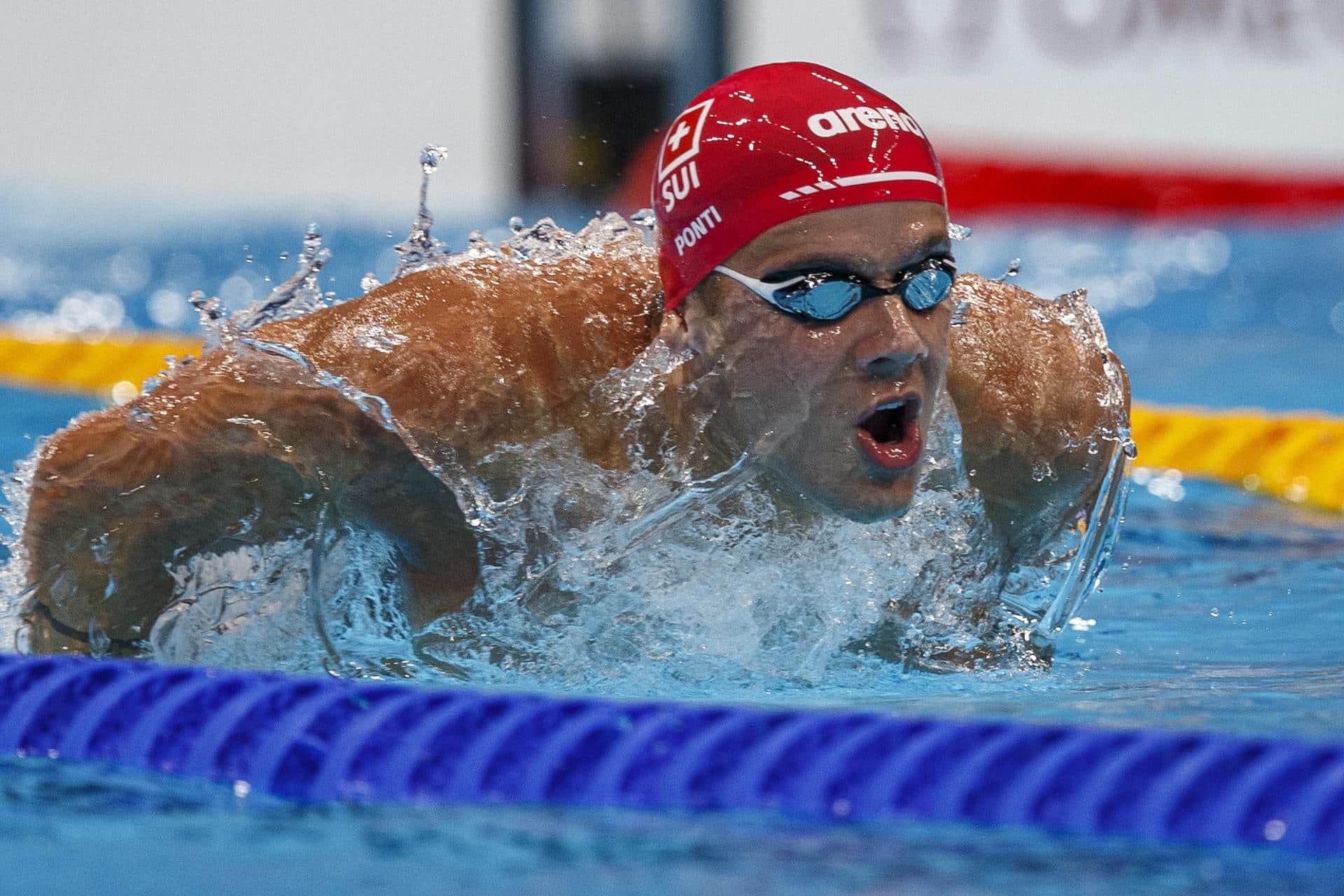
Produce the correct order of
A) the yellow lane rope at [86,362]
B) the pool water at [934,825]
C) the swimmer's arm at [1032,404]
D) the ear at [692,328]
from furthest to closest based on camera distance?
the yellow lane rope at [86,362] < the swimmer's arm at [1032,404] < the ear at [692,328] < the pool water at [934,825]

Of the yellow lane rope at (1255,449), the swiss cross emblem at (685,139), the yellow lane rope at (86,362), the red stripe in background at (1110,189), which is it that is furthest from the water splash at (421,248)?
the red stripe in background at (1110,189)

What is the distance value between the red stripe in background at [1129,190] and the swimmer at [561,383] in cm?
661

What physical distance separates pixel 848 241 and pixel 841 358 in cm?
15

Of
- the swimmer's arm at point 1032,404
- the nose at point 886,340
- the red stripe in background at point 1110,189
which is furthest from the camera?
the red stripe in background at point 1110,189

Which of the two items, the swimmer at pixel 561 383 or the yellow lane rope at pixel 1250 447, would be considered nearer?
the swimmer at pixel 561 383

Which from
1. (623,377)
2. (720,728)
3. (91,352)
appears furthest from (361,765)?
(91,352)

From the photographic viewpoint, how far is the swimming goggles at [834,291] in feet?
7.21

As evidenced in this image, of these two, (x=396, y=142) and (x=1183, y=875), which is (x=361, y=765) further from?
(x=396, y=142)

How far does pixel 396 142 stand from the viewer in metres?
8.98

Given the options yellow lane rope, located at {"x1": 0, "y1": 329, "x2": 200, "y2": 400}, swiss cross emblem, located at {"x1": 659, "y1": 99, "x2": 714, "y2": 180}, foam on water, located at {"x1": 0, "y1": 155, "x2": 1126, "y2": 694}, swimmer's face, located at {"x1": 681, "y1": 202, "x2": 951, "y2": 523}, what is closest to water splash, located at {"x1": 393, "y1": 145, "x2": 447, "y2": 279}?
foam on water, located at {"x1": 0, "y1": 155, "x2": 1126, "y2": 694}

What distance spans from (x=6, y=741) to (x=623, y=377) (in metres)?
0.90

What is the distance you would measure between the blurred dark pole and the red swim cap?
21.3ft

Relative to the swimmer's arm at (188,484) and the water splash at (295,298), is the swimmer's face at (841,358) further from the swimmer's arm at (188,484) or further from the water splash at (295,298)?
the water splash at (295,298)

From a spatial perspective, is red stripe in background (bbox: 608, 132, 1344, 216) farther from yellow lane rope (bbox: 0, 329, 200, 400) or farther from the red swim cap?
the red swim cap
